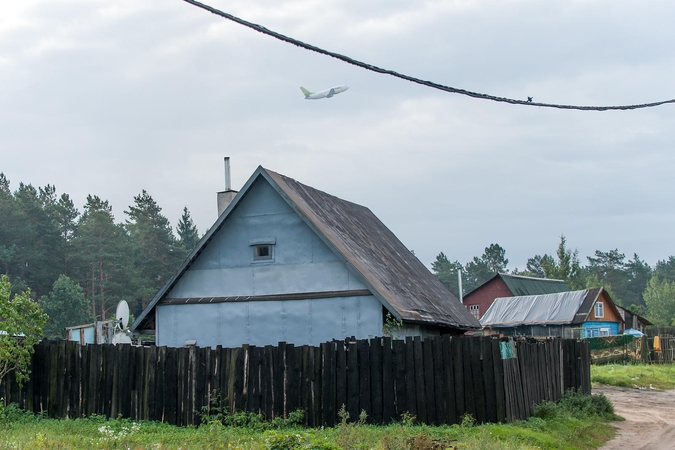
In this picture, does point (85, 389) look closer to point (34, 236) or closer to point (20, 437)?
point (20, 437)

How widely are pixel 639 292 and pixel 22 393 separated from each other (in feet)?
438

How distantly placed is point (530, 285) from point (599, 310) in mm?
20884

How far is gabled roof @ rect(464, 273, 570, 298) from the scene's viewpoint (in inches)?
2682

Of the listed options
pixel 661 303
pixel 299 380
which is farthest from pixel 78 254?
pixel 661 303

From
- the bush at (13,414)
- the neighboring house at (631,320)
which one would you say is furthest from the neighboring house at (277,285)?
the neighboring house at (631,320)

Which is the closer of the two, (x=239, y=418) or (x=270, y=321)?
(x=239, y=418)

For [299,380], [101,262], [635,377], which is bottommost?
[635,377]

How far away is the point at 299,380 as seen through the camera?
15797 millimetres

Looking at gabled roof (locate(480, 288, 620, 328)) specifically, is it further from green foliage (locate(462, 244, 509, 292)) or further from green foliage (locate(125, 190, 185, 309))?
green foliage (locate(462, 244, 509, 292))

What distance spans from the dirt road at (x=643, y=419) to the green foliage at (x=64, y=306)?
39.3 m

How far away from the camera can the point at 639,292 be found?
452 feet

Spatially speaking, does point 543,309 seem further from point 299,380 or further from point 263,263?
point 299,380

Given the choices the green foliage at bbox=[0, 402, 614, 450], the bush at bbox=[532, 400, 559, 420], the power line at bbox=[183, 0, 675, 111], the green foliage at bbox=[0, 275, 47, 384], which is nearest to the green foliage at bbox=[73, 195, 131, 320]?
the green foliage at bbox=[0, 275, 47, 384]

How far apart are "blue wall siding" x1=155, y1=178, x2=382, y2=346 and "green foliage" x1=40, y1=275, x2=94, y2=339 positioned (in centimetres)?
3780
